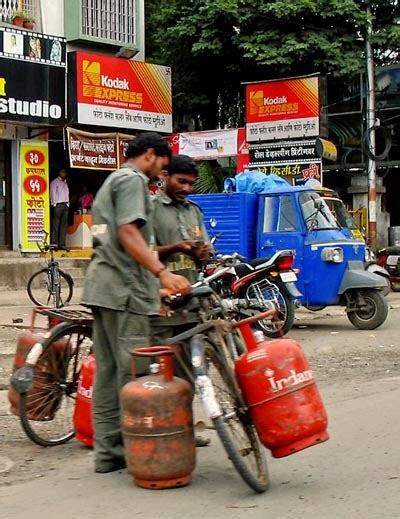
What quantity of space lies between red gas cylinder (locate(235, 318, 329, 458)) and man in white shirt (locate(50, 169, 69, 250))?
14.0m

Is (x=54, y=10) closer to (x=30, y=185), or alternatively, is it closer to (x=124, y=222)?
(x=30, y=185)

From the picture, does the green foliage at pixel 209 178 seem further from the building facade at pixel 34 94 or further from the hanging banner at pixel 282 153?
the building facade at pixel 34 94

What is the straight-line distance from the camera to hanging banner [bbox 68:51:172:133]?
17.7m

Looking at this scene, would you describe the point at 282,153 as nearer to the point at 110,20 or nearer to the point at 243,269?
the point at 110,20

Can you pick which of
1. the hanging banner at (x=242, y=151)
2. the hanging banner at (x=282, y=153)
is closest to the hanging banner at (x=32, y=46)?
the hanging banner at (x=242, y=151)

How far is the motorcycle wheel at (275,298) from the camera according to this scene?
33.8ft

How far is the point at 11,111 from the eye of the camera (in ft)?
53.7

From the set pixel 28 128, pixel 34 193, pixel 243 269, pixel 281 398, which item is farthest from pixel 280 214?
pixel 28 128

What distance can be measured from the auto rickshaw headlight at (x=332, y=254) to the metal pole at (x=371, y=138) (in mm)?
8392

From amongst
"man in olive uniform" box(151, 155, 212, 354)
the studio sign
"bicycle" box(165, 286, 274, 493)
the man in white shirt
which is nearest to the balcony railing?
the studio sign

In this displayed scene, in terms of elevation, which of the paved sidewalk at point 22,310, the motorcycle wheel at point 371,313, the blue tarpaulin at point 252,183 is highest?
the blue tarpaulin at point 252,183

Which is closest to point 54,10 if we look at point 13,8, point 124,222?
point 13,8

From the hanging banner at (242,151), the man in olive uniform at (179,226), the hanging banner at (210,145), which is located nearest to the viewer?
the man in olive uniform at (179,226)

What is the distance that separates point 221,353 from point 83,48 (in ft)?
49.3
